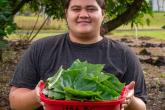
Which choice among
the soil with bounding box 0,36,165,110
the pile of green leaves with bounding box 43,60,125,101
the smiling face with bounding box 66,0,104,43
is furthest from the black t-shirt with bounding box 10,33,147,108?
the soil with bounding box 0,36,165,110

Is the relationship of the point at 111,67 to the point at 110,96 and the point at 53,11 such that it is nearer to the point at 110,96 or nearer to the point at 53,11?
the point at 110,96

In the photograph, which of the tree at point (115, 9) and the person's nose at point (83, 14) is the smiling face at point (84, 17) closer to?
the person's nose at point (83, 14)

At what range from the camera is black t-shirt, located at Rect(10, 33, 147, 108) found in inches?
115

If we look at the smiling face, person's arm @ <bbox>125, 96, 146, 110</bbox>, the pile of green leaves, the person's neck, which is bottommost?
person's arm @ <bbox>125, 96, 146, 110</bbox>

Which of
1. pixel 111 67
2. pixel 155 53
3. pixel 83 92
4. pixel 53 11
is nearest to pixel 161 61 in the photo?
pixel 155 53

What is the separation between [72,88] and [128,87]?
1.31 feet

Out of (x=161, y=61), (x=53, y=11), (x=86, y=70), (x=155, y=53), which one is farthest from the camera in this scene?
(x=155, y=53)

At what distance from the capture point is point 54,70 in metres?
2.90

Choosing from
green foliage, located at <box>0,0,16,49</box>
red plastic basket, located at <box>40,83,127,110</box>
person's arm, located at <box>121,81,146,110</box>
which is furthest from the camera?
green foliage, located at <box>0,0,16,49</box>

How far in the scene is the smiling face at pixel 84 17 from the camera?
9.15 ft

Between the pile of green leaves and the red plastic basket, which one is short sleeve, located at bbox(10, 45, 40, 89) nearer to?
the pile of green leaves

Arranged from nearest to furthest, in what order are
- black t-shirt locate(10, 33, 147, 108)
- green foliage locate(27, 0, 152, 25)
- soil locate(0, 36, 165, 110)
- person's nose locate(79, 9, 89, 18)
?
person's nose locate(79, 9, 89, 18), black t-shirt locate(10, 33, 147, 108), soil locate(0, 36, 165, 110), green foliage locate(27, 0, 152, 25)

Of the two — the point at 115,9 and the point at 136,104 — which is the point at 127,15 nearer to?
the point at 115,9

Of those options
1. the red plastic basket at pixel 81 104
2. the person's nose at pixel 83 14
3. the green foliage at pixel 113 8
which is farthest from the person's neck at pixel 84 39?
the green foliage at pixel 113 8
